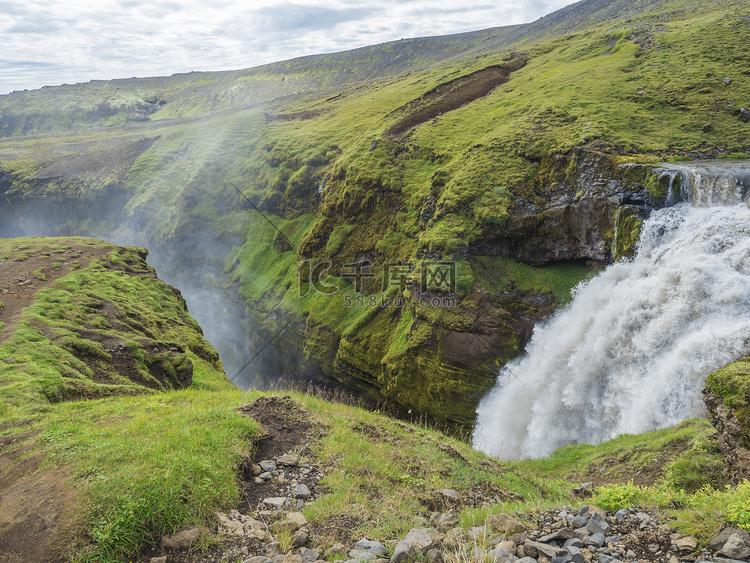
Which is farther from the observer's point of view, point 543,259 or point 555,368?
point 543,259

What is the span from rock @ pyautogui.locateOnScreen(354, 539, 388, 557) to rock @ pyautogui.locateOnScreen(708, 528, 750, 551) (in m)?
3.58

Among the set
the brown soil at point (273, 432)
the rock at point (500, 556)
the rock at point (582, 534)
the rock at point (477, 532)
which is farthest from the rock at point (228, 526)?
the rock at point (582, 534)

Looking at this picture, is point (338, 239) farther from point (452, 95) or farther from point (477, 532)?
point (477, 532)

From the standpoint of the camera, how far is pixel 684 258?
18.7m

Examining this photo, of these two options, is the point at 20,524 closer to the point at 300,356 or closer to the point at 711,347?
the point at 711,347

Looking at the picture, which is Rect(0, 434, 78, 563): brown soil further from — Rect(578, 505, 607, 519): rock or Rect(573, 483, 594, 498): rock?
Rect(573, 483, 594, 498): rock

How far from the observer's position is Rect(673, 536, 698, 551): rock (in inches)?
178

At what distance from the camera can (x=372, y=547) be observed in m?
5.34

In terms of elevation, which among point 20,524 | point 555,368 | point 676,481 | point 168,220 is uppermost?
point 168,220

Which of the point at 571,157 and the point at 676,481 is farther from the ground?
the point at 571,157

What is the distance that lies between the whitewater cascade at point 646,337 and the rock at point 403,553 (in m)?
15.0

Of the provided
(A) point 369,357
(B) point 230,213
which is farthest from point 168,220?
(A) point 369,357

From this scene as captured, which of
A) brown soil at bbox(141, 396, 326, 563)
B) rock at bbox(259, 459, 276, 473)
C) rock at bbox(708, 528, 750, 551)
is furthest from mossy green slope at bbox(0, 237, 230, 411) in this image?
rock at bbox(708, 528, 750, 551)

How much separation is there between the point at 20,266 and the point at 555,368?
105 ft
